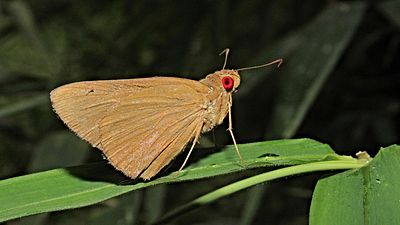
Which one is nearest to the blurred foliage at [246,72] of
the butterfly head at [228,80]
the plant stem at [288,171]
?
the butterfly head at [228,80]

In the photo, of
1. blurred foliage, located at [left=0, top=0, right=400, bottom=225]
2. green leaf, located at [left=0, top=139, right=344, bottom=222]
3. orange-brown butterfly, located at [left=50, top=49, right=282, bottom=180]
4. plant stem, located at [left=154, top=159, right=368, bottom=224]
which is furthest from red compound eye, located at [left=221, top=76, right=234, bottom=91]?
blurred foliage, located at [left=0, top=0, right=400, bottom=225]

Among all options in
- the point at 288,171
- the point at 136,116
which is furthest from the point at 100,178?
the point at 288,171

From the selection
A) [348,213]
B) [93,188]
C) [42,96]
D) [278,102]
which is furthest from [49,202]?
[42,96]

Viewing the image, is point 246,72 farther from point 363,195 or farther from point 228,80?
point 363,195

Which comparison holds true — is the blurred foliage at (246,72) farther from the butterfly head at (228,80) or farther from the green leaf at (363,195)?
the green leaf at (363,195)

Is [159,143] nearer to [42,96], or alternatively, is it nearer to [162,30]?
[42,96]
